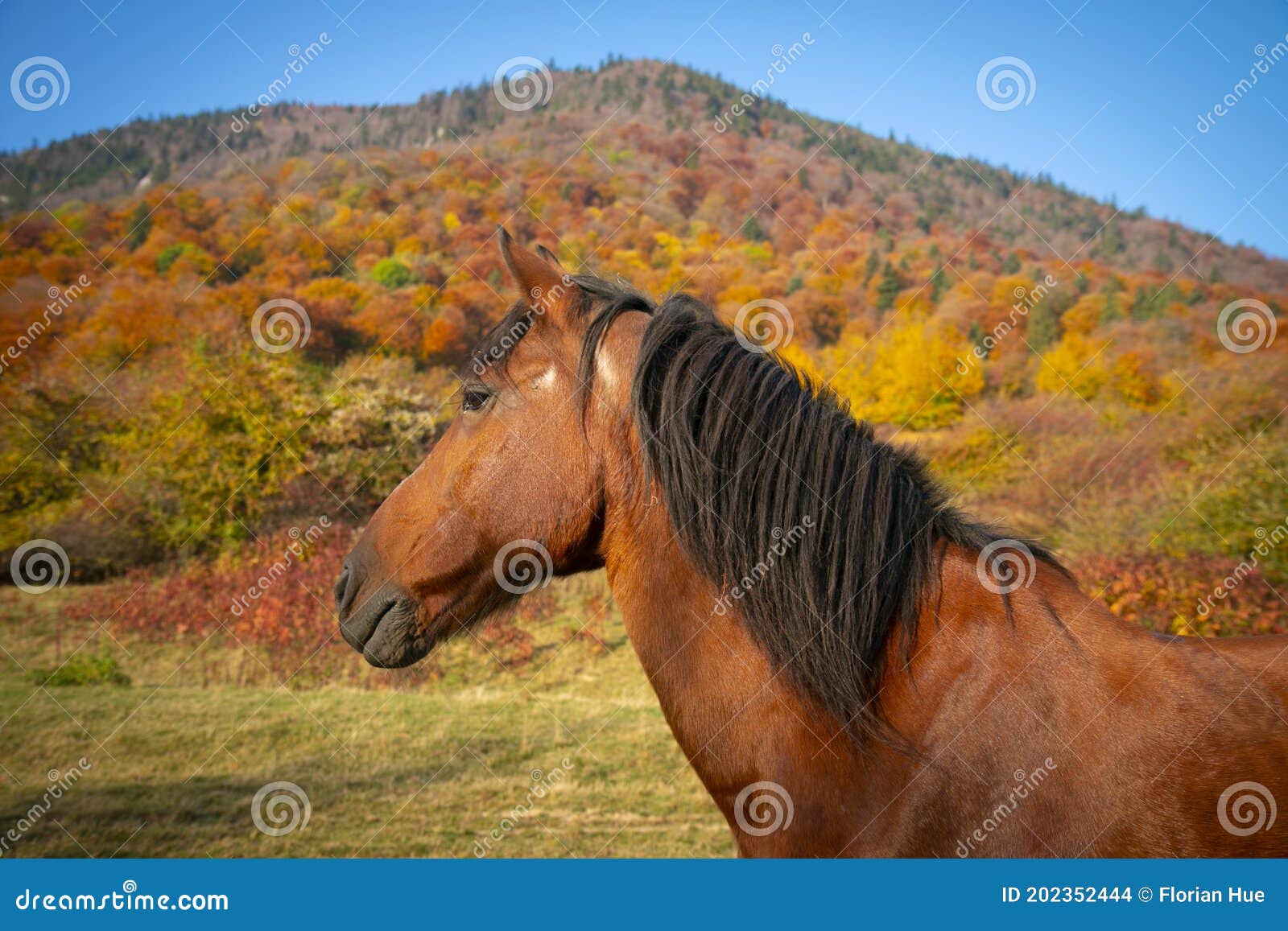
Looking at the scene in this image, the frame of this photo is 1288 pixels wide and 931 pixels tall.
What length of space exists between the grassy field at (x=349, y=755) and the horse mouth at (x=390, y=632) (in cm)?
217

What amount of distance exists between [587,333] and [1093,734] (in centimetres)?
185

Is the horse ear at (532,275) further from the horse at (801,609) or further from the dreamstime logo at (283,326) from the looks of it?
the dreamstime logo at (283,326)

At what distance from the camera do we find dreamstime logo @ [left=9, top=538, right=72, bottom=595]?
12906 mm

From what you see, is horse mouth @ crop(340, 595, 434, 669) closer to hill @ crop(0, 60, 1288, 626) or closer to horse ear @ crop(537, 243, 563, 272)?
horse ear @ crop(537, 243, 563, 272)

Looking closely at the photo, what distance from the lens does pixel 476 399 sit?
2723 millimetres
